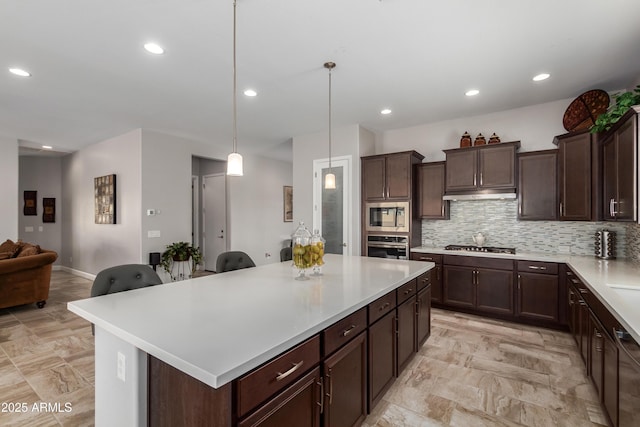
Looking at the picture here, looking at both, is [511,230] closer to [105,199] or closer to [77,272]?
[105,199]

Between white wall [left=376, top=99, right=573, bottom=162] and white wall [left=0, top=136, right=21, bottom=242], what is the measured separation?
641cm

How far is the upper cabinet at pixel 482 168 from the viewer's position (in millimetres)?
3855

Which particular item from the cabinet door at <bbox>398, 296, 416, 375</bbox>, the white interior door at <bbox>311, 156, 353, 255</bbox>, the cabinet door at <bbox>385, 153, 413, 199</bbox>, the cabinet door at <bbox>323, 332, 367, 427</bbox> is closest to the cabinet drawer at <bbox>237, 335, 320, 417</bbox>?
the cabinet door at <bbox>323, 332, 367, 427</bbox>

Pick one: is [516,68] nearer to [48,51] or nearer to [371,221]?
[371,221]

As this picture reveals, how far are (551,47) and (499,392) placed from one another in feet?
9.27

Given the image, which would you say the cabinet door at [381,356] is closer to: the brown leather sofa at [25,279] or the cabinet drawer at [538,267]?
the cabinet drawer at [538,267]

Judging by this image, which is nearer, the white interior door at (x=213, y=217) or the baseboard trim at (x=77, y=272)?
the baseboard trim at (x=77, y=272)

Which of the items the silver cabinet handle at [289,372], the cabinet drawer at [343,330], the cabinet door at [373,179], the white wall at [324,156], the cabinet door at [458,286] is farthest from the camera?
the white wall at [324,156]

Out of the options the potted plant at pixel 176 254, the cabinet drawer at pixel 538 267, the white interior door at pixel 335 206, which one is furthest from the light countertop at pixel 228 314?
the potted plant at pixel 176 254

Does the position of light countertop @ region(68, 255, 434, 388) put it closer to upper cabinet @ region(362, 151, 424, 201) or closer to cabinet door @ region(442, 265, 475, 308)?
cabinet door @ region(442, 265, 475, 308)

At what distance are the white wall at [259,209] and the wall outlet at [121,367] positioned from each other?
5.00 m

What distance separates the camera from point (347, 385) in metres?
1.68

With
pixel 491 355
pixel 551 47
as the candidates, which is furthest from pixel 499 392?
pixel 551 47

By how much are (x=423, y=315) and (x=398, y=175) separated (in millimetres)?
2192
